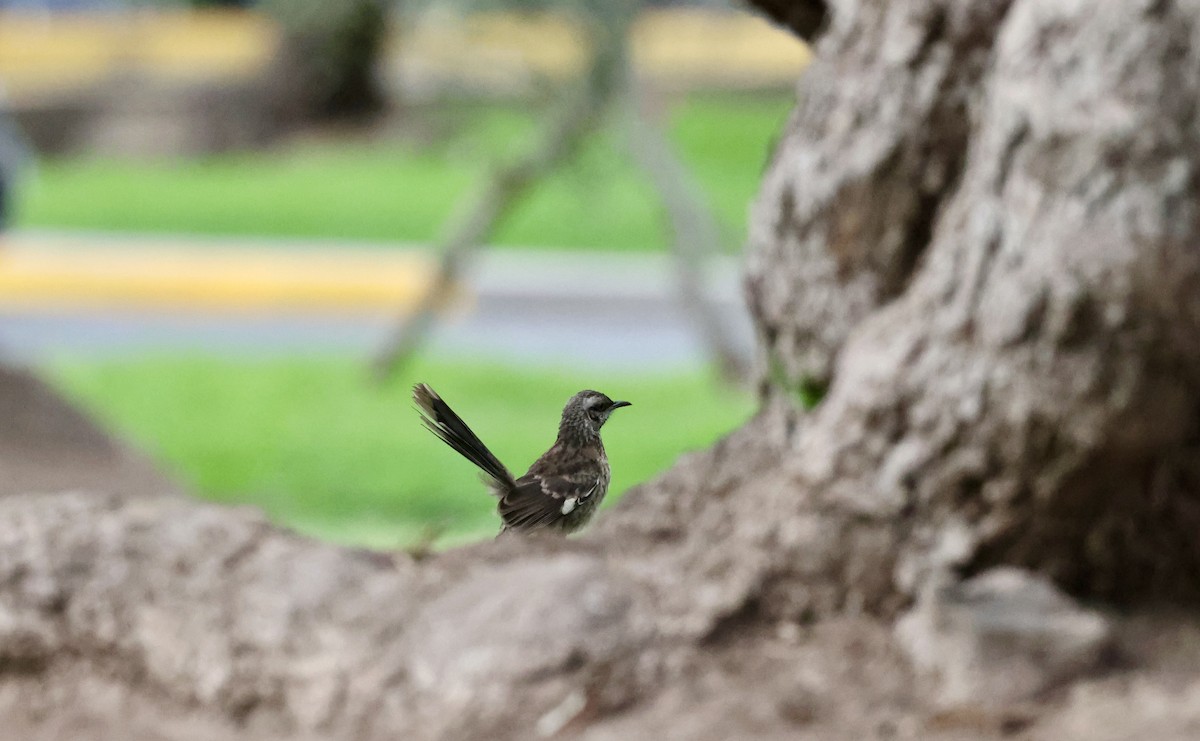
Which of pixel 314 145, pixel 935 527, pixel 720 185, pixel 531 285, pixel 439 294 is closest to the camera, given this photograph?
pixel 935 527

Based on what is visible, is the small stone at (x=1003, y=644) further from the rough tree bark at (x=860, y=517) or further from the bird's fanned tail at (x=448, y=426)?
the bird's fanned tail at (x=448, y=426)

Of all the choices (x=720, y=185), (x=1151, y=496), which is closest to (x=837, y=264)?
(x=1151, y=496)

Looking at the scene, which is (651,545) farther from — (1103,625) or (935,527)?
(1103,625)

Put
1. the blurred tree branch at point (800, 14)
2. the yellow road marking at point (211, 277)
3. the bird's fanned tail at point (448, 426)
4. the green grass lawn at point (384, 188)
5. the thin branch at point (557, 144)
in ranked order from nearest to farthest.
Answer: the bird's fanned tail at point (448, 426) → the blurred tree branch at point (800, 14) → the thin branch at point (557, 144) → the yellow road marking at point (211, 277) → the green grass lawn at point (384, 188)

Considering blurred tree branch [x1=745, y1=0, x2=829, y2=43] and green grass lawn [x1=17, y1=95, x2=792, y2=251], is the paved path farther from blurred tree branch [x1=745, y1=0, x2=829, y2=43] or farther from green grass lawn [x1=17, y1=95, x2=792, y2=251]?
blurred tree branch [x1=745, y1=0, x2=829, y2=43]

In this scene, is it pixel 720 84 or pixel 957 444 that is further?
pixel 720 84

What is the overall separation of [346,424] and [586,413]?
7124 mm

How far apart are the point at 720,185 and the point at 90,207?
7.02m

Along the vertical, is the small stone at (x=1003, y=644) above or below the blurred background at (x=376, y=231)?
Answer: below

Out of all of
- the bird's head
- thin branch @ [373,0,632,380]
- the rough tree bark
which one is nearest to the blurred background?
thin branch @ [373,0,632,380]

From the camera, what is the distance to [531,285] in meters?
13.7

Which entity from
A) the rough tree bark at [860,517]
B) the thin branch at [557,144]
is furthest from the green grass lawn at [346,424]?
the rough tree bark at [860,517]

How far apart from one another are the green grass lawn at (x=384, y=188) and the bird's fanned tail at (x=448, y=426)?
1091 centimetres

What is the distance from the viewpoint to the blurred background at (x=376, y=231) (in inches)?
322
